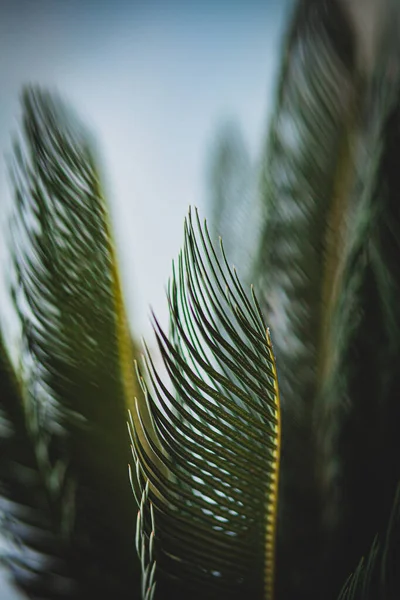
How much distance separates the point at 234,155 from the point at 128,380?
0.43 m

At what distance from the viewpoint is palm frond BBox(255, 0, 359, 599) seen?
0.60m

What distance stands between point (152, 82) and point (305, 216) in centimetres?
43

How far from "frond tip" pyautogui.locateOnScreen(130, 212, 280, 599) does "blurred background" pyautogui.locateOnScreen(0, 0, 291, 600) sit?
485mm

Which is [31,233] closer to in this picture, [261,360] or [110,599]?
[261,360]

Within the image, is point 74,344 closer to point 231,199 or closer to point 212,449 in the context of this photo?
point 212,449

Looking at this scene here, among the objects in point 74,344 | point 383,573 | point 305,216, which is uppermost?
point 305,216

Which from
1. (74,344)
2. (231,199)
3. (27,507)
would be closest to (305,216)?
(231,199)

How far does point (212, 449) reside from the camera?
349mm

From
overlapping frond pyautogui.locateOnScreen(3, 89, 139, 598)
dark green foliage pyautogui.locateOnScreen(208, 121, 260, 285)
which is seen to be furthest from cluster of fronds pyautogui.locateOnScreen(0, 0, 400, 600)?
dark green foliage pyautogui.locateOnScreen(208, 121, 260, 285)

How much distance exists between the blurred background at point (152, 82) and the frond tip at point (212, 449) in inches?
19.1

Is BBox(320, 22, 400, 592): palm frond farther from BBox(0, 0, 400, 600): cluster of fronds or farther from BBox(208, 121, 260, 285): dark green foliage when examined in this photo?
BBox(208, 121, 260, 285): dark green foliage

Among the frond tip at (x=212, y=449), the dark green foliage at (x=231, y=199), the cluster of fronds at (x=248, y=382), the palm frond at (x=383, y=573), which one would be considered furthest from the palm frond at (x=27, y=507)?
the dark green foliage at (x=231, y=199)

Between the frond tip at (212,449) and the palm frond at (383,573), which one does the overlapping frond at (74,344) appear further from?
the palm frond at (383,573)

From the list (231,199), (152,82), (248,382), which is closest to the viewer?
(248,382)
